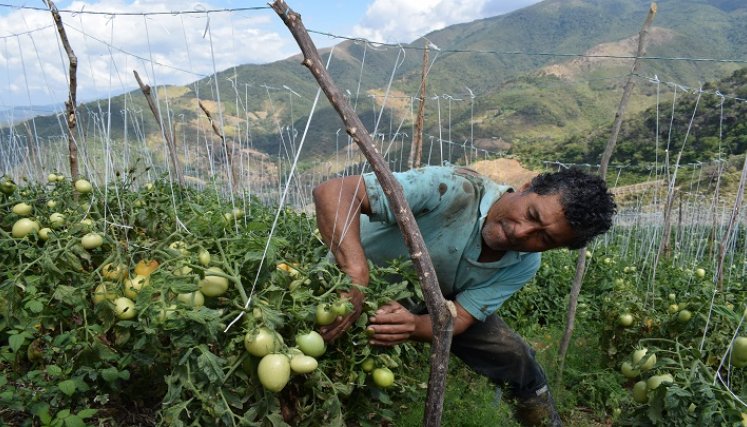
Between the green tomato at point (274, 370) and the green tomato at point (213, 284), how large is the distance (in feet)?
0.70

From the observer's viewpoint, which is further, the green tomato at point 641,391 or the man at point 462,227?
the green tomato at point 641,391

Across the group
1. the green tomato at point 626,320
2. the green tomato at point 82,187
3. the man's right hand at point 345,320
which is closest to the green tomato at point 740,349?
the green tomato at point 626,320

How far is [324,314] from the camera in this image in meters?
1.38

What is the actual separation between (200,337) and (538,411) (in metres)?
1.79

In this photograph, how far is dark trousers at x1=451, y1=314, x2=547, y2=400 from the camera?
97.0 inches

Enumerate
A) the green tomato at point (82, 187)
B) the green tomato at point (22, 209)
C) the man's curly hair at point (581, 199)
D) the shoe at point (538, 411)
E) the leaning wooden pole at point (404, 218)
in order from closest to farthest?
1. the leaning wooden pole at point (404, 218)
2. the man's curly hair at point (581, 199)
3. the green tomato at point (22, 209)
4. the green tomato at point (82, 187)
5. the shoe at point (538, 411)

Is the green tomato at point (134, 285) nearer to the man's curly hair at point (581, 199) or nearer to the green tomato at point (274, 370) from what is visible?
the green tomato at point (274, 370)

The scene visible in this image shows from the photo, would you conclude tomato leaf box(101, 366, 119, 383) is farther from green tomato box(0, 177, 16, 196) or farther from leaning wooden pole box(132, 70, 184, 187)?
leaning wooden pole box(132, 70, 184, 187)

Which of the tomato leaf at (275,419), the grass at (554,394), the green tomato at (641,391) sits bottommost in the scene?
the grass at (554,394)

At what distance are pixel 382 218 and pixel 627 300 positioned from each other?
2.02 m

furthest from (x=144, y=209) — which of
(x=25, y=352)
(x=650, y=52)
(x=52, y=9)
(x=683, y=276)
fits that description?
(x=650, y=52)

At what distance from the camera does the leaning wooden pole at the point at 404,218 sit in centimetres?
138

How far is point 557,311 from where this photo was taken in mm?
4750

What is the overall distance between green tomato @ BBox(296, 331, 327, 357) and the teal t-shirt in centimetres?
59
